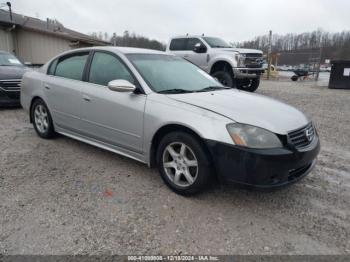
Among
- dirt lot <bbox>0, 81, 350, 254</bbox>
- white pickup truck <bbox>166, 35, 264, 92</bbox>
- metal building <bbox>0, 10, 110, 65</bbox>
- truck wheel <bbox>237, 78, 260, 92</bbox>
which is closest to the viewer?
dirt lot <bbox>0, 81, 350, 254</bbox>

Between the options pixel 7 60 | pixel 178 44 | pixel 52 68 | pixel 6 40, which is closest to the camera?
pixel 52 68

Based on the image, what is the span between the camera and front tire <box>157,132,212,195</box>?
3.04m

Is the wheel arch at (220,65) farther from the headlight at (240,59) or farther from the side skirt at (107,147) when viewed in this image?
the side skirt at (107,147)

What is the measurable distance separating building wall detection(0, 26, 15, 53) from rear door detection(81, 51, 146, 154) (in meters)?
17.1

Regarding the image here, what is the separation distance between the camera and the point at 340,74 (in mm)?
14570

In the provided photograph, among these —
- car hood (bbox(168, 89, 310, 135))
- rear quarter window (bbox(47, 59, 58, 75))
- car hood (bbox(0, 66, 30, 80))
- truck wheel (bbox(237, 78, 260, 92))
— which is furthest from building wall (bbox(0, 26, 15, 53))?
car hood (bbox(168, 89, 310, 135))

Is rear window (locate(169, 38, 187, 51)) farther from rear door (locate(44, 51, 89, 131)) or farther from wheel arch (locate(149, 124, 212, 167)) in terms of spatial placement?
wheel arch (locate(149, 124, 212, 167))

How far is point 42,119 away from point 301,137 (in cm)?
411

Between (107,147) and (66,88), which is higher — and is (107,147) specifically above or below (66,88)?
below

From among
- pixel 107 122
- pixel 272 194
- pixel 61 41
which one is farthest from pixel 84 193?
pixel 61 41

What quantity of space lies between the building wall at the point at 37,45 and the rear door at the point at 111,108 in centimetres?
1738

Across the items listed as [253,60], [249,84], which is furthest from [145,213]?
[249,84]

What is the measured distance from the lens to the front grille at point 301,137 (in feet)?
9.80

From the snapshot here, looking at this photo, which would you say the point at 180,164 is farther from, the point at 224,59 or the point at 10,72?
the point at 224,59
